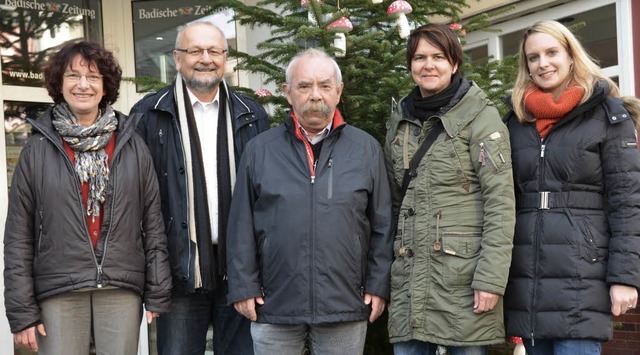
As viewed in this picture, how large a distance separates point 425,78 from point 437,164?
418 millimetres

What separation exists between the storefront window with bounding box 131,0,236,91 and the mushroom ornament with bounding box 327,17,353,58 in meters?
3.25

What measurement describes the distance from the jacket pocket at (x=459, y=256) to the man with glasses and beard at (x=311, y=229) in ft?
1.10

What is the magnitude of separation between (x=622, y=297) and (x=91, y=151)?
251 cm

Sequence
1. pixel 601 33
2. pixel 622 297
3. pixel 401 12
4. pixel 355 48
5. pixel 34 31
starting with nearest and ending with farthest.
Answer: pixel 622 297 → pixel 401 12 → pixel 355 48 → pixel 601 33 → pixel 34 31

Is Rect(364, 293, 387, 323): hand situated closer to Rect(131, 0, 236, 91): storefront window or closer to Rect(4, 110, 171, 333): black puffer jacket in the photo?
Rect(4, 110, 171, 333): black puffer jacket

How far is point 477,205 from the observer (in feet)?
10.7

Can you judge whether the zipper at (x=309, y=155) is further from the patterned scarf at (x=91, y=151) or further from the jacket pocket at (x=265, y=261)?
the patterned scarf at (x=91, y=151)

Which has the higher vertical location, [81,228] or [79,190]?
[79,190]

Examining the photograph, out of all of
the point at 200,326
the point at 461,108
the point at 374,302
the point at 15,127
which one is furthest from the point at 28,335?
the point at 15,127

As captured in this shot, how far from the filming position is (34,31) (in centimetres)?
660

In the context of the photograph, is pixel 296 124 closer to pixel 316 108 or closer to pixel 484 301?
pixel 316 108

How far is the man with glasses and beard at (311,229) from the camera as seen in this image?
130 inches

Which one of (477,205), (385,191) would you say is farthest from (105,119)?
(477,205)

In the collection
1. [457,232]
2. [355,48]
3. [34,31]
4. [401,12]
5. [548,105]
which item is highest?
[34,31]
